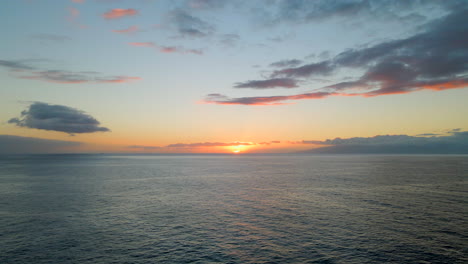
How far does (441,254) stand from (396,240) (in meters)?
4.97

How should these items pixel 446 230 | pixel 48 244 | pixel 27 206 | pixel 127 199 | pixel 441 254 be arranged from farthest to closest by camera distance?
pixel 127 199 < pixel 27 206 < pixel 446 230 < pixel 48 244 < pixel 441 254

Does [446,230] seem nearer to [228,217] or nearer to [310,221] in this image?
[310,221]

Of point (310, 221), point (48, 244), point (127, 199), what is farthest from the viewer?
point (127, 199)

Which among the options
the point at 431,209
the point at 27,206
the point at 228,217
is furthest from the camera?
the point at 27,206

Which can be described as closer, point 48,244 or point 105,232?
point 48,244

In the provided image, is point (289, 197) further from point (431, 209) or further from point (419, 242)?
point (419, 242)

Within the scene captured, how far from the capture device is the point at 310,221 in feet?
138

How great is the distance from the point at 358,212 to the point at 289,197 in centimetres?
1841

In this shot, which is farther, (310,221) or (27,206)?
(27,206)

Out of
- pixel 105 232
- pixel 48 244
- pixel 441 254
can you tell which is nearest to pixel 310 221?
pixel 441 254

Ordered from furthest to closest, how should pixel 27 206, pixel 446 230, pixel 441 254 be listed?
pixel 27 206 < pixel 446 230 < pixel 441 254

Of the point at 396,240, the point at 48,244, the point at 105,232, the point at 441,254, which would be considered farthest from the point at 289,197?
Result: the point at 48,244

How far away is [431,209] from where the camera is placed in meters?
49.1

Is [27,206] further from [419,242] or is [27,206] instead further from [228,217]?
[419,242]
